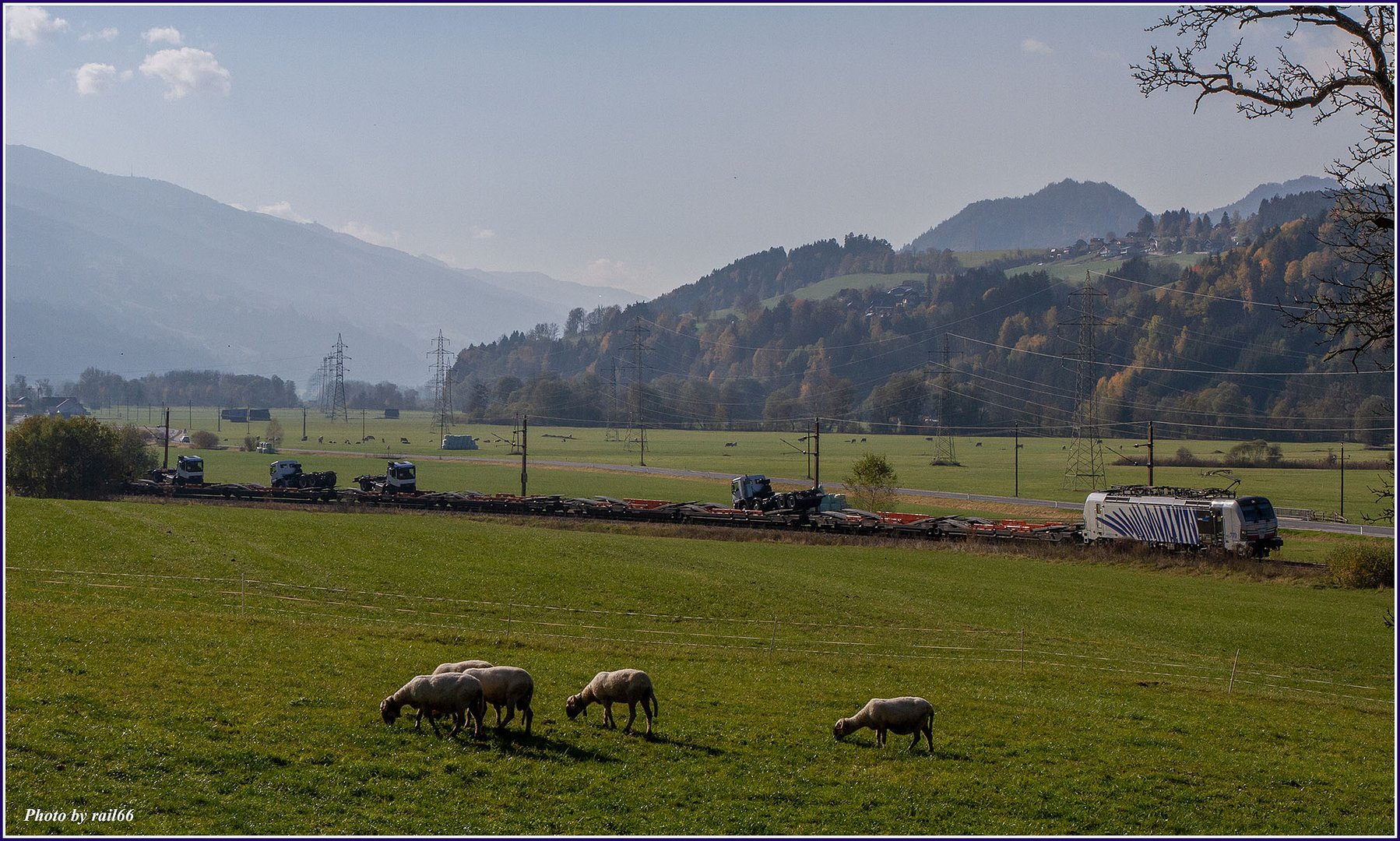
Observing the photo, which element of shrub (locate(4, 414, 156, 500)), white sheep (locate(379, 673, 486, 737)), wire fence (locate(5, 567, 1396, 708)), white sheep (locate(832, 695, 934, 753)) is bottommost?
wire fence (locate(5, 567, 1396, 708))

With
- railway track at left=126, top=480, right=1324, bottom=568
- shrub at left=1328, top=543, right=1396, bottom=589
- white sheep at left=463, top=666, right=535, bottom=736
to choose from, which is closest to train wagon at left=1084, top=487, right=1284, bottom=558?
railway track at left=126, top=480, right=1324, bottom=568

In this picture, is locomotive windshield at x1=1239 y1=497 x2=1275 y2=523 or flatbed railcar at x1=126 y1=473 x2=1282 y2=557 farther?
flatbed railcar at x1=126 y1=473 x2=1282 y2=557

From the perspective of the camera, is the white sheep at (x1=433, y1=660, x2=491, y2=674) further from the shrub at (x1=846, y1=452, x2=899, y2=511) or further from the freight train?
the shrub at (x1=846, y1=452, x2=899, y2=511)

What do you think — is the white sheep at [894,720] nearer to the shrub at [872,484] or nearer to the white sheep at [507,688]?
the white sheep at [507,688]

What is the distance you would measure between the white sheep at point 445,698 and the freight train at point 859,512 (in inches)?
2247

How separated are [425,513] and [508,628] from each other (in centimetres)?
4761

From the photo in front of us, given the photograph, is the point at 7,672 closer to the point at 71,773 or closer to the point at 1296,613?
the point at 71,773

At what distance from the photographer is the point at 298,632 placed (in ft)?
94.1

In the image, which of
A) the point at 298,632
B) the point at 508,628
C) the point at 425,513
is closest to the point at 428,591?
the point at 508,628

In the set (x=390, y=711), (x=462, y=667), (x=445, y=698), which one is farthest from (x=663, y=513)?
(x=445, y=698)

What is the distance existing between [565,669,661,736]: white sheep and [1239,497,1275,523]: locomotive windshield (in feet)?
185

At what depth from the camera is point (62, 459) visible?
88562 millimetres

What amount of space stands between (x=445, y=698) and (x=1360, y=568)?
5575cm

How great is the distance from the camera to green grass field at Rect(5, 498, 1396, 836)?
15625mm
